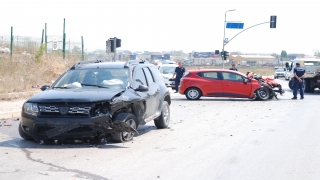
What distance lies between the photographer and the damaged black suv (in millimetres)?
9961

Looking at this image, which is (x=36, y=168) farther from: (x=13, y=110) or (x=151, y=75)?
(x=13, y=110)

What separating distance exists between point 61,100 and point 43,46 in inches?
885

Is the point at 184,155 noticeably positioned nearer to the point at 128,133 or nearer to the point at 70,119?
the point at 128,133

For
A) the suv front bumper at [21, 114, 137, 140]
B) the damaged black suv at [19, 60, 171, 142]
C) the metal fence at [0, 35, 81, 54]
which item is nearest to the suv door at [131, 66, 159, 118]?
the damaged black suv at [19, 60, 171, 142]

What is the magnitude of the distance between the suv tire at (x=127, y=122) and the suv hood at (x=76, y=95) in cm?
43

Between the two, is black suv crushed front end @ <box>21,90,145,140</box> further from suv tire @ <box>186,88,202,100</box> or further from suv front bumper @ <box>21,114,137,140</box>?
suv tire @ <box>186,88,202,100</box>

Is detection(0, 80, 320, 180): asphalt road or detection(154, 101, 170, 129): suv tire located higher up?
detection(154, 101, 170, 129): suv tire

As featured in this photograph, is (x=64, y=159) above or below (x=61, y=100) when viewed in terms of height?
below

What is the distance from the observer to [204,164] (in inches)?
345

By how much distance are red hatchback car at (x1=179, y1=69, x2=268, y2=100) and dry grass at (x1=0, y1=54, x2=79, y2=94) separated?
7261 millimetres

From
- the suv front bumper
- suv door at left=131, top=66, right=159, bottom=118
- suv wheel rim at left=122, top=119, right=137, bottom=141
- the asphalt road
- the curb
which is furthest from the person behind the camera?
the curb

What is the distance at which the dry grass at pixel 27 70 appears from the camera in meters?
24.3

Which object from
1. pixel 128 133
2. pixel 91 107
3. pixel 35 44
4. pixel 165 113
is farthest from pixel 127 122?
pixel 35 44

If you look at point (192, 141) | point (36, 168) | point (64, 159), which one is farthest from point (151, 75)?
point (36, 168)
